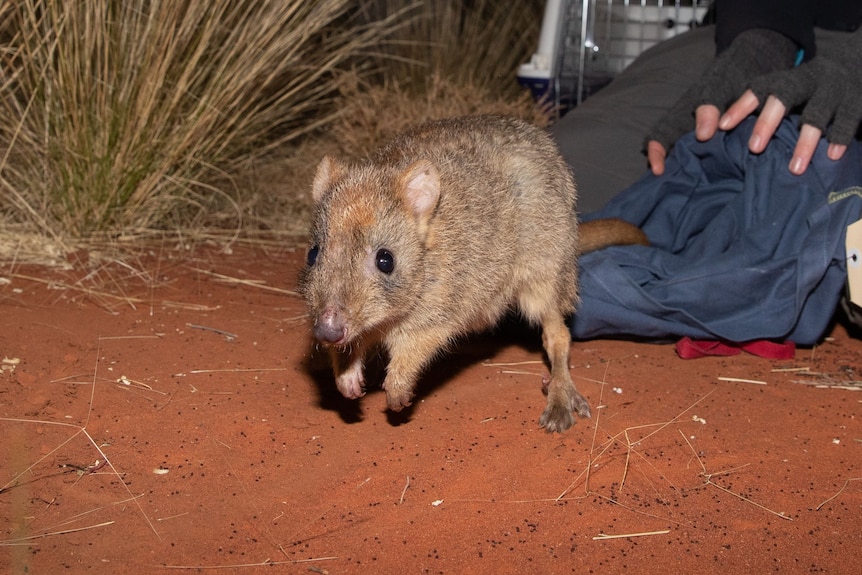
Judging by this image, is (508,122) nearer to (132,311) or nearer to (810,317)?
(810,317)

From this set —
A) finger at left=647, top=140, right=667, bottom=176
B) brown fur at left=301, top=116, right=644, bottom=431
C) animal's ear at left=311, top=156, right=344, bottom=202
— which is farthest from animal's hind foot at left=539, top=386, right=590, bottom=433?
finger at left=647, top=140, right=667, bottom=176

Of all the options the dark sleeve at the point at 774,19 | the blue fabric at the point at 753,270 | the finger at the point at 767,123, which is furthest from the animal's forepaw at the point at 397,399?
the dark sleeve at the point at 774,19

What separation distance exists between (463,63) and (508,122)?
176 inches

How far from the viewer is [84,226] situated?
5.74 metres

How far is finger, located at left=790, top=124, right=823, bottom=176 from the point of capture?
16.0ft

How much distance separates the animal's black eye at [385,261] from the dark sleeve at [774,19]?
3.26 metres

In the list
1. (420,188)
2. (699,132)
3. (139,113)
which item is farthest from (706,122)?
(139,113)

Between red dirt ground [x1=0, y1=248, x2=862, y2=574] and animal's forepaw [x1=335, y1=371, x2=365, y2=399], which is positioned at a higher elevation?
animal's forepaw [x1=335, y1=371, x2=365, y2=399]

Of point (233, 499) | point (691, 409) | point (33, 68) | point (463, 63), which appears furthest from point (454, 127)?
point (463, 63)

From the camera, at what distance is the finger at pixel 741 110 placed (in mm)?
5203

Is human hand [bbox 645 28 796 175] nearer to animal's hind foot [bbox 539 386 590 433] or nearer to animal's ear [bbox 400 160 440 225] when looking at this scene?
animal's hind foot [bbox 539 386 590 433]

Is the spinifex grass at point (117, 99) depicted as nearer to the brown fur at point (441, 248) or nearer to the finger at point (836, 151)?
the brown fur at point (441, 248)

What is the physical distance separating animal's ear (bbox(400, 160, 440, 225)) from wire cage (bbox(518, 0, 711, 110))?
13.0ft

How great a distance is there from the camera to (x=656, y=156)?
5680 mm
